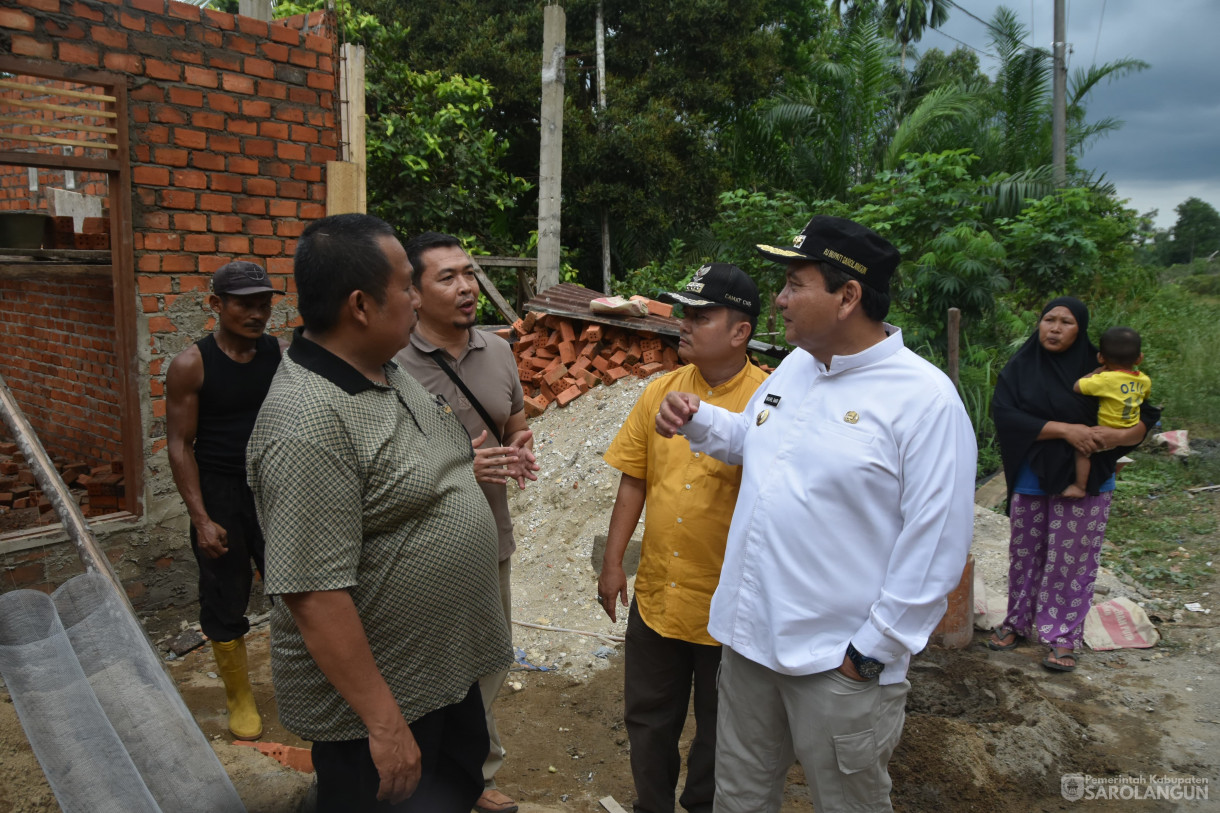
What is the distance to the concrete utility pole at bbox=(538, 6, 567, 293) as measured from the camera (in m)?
9.98

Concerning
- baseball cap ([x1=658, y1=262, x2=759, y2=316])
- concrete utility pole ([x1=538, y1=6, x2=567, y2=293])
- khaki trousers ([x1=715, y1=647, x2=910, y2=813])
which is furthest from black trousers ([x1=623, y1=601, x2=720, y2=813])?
concrete utility pole ([x1=538, y1=6, x2=567, y2=293])

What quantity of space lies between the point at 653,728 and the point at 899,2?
107 ft

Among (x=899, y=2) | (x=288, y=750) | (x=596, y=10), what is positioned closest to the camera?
(x=288, y=750)

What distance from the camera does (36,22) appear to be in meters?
4.03

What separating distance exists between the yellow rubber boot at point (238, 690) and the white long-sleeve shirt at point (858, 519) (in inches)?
101

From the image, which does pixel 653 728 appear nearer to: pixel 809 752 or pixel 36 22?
pixel 809 752

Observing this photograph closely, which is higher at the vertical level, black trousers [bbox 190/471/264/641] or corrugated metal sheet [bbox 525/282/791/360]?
corrugated metal sheet [bbox 525/282/791/360]

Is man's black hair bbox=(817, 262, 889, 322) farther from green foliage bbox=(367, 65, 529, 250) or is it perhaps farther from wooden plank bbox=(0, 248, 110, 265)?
green foliage bbox=(367, 65, 529, 250)

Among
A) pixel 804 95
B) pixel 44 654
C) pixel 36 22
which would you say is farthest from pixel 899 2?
pixel 44 654

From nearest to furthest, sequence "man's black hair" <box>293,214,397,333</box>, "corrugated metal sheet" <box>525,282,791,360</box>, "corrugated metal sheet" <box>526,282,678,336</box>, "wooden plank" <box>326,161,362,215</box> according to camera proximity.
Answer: "man's black hair" <box>293,214,397,333</box> → "wooden plank" <box>326,161,362,215</box> → "corrugated metal sheet" <box>525,282,791,360</box> → "corrugated metal sheet" <box>526,282,678,336</box>

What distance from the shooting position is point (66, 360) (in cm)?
669

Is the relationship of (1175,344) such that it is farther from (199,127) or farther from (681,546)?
(199,127)

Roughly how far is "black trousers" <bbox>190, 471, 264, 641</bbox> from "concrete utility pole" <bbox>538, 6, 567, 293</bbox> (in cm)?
650

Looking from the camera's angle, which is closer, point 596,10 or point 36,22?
point 36,22
